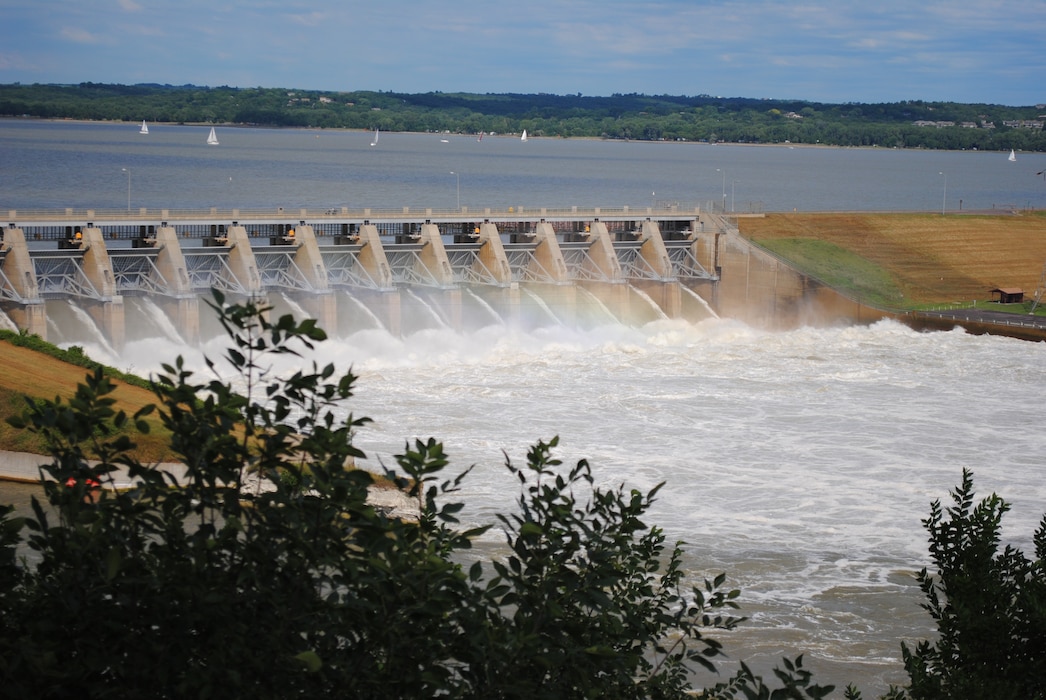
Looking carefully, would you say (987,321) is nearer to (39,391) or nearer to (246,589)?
(39,391)

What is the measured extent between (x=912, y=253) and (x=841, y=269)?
6.86m

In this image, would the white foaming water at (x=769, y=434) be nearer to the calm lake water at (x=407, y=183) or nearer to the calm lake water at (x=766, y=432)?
the calm lake water at (x=766, y=432)

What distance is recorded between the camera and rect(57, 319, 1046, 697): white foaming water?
926 inches

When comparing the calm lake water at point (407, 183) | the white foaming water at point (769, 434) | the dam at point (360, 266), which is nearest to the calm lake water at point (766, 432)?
the white foaming water at point (769, 434)

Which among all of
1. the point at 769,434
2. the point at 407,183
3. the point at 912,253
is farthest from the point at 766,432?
the point at 407,183

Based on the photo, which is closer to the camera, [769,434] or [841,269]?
[769,434]

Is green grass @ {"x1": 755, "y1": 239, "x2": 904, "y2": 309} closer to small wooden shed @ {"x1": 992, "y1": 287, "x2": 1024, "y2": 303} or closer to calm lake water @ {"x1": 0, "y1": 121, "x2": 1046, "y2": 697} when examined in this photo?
calm lake water @ {"x1": 0, "y1": 121, "x2": 1046, "y2": 697}

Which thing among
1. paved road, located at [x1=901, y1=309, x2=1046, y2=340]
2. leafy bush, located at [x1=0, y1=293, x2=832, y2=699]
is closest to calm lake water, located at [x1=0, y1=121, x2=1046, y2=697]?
paved road, located at [x1=901, y1=309, x2=1046, y2=340]

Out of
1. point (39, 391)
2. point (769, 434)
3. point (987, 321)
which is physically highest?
point (39, 391)

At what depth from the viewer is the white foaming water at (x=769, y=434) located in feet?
77.2

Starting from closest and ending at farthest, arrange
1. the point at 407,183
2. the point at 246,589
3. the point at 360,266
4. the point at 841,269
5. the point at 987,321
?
1. the point at 246,589
2. the point at 360,266
3. the point at 987,321
4. the point at 841,269
5. the point at 407,183

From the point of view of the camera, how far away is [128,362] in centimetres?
4019

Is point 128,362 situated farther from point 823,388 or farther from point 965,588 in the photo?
point 965,588

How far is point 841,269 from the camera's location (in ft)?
207
